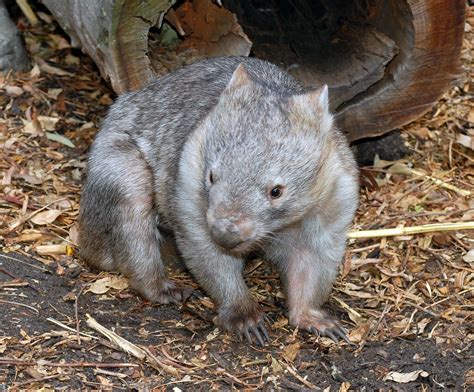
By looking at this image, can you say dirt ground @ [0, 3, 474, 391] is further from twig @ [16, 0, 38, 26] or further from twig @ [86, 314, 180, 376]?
twig @ [16, 0, 38, 26]

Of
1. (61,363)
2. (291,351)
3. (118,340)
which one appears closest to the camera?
(61,363)

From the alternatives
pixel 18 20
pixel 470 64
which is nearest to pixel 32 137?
pixel 18 20

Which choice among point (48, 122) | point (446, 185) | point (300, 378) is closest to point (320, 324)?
point (300, 378)

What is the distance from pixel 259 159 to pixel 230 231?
39 cm

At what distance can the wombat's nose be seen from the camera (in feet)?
14.4

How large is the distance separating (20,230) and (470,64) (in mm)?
4243

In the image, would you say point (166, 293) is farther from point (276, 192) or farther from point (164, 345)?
point (276, 192)

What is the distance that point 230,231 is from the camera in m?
4.40

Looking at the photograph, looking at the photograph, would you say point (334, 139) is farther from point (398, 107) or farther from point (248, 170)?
point (398, 107)

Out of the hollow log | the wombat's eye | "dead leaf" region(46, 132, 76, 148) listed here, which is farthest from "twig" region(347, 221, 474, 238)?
"dead leaf" region(46, 132, 76, 148)

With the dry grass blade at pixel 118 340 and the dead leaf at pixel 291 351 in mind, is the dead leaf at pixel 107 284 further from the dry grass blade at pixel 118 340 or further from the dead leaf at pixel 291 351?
the dead leaf at pixel 291 351

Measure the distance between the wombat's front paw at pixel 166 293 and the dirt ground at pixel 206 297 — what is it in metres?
0.05

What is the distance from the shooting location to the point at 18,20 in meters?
8.20

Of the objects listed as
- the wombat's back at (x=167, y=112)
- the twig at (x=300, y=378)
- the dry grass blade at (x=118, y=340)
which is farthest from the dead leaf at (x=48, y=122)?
the twig at (x=300, y=378)
